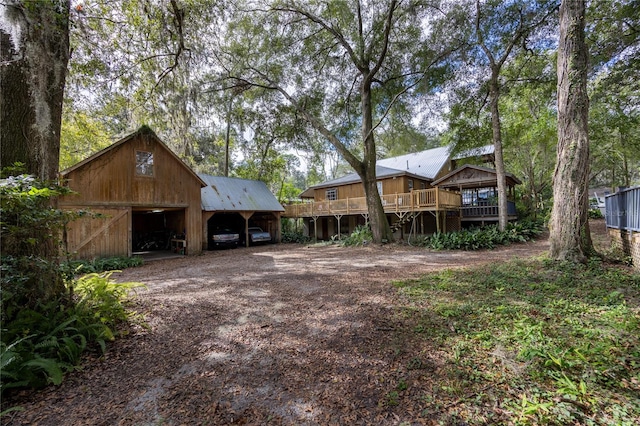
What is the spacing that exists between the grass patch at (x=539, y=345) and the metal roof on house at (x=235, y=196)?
12.9 metres

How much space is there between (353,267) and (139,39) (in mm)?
8060

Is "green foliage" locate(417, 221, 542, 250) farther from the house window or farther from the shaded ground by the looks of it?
the house window

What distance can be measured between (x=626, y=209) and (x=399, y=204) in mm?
9640

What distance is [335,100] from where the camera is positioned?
15672 millimetres

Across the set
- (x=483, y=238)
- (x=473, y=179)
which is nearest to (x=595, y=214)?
(x=473, y=179)

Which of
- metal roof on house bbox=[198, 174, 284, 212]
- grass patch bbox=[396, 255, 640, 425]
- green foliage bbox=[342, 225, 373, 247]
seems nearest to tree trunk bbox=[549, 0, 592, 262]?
grass patch bbox=[396, 255, 640, 425]

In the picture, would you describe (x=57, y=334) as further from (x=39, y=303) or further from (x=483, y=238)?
(x=483, y=238)

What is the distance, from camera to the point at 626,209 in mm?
6191

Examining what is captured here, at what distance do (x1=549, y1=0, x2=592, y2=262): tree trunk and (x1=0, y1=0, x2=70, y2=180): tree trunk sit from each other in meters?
9.17

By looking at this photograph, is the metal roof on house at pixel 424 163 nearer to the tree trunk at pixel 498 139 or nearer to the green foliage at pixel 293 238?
the tree trunk at pixel 498 139

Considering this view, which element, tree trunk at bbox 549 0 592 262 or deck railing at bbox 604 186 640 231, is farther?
tree trunk at bbox 549 0 592 262

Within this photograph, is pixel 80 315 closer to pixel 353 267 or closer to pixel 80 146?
pixel 353 267

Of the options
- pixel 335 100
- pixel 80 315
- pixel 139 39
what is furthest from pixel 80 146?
pixel 80 315

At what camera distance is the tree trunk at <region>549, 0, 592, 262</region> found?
230 inches
